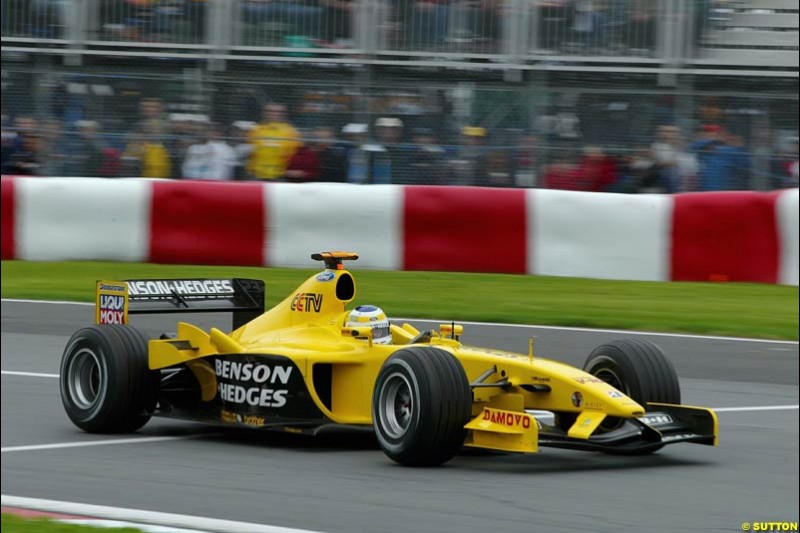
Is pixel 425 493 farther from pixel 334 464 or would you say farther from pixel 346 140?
pixel 346 140

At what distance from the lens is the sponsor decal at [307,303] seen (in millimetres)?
4230

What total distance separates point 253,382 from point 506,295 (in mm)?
3150

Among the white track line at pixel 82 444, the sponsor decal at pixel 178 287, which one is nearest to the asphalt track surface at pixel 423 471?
the white track line at pixel 82 444

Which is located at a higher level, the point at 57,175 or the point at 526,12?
the point at 526,12

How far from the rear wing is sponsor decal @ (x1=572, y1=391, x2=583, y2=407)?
2.64 metres

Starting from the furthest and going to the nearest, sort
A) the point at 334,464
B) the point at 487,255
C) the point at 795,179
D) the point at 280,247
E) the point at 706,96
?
the point at 795,179
the point at 334,464
the point at 487,255
the point at 706,96
the point at 280,247

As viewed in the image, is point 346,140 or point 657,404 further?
point 657,404

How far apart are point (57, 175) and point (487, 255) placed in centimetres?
122

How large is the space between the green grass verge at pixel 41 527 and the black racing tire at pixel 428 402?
225 centimetres

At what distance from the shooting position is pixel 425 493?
5.00 metres

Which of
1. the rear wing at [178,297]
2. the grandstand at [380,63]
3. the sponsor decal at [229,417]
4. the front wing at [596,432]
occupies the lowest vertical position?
the sponsor decal at [229,417]

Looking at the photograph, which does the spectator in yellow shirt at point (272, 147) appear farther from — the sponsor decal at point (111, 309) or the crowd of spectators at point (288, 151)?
the sponsor decal at point (111, 309)

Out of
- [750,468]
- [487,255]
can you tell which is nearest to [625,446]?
[750,468]

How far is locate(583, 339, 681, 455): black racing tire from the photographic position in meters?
5.88
